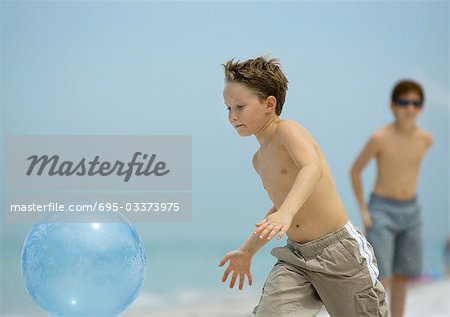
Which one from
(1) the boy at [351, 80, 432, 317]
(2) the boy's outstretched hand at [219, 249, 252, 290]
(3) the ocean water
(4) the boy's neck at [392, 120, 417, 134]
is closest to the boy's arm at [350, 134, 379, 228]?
(1) the boy at [351, 80, 432, 317]

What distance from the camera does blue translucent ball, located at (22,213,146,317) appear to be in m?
2.63

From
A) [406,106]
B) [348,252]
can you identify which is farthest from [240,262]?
[406,106]

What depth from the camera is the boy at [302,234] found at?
7.90 feet

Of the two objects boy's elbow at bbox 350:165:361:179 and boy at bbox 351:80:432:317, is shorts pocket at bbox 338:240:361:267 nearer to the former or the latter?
boy at bbox 351:80:432:317

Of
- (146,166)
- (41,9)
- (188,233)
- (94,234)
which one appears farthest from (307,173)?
(188,233)

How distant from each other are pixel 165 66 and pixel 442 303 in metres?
2.42

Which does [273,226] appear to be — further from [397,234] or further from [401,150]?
[401,150]

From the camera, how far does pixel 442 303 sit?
5.01 meters

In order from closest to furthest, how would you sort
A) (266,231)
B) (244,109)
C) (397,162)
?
(266,231) < (244,109) < (397,162)

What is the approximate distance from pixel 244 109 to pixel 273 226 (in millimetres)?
579

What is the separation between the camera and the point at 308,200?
249cm

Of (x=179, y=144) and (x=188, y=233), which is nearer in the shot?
(x=179, y=144)

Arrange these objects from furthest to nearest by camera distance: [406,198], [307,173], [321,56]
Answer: [321,56]
[406,198]
[307,173]

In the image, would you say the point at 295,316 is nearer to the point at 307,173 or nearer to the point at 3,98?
the point at 307,173
